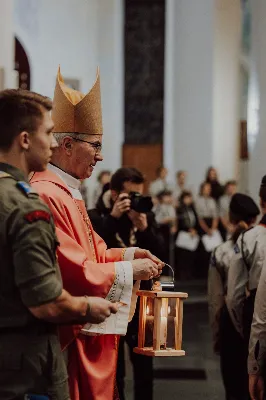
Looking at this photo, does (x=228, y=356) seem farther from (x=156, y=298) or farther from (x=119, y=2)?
(x=119, y=2)

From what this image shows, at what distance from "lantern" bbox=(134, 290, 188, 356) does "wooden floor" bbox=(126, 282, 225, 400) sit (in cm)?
324

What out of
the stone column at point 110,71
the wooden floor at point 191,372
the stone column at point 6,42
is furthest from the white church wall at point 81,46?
the wooden floor at point 191,372

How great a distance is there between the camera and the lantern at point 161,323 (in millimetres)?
4035

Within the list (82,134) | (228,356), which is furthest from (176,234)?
(82,134)

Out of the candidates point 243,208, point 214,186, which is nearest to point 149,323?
point 243,208

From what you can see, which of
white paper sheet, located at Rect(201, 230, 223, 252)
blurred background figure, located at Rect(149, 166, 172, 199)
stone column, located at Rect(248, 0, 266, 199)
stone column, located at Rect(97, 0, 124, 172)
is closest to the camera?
stone column, located at Rect(248, 0, 266, 199)

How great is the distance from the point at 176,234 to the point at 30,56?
18.2 ft

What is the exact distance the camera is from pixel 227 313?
20.0 feet

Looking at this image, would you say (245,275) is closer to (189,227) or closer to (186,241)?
(186,241)

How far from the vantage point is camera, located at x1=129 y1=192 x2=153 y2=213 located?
5.66 metres

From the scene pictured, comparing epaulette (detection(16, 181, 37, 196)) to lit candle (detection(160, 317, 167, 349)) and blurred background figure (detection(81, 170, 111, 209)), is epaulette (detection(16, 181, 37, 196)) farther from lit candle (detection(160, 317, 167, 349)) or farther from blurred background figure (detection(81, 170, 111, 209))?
blurred background figure (detection(81, 170, 111, 209))

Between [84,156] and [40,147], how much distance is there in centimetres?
119

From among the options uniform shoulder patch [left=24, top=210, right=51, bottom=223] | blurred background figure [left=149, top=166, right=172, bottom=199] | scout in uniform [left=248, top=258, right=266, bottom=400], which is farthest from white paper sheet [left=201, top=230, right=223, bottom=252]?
uniform shoulder patch [left=24, top=210, right=51, bottom=223]

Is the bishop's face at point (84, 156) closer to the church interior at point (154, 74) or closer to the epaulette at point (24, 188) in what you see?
the epaulette at point (24, 188)
